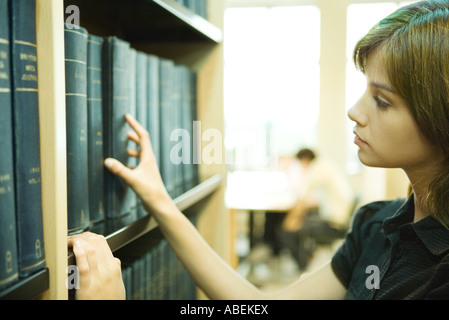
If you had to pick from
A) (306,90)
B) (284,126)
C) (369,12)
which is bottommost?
(284,126)

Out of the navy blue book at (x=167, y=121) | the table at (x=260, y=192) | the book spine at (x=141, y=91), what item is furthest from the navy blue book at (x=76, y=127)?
the table at (x=260, y=192)

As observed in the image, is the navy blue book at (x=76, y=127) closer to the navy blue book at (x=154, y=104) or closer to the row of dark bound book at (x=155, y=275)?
the row of dark bound book at (x=155, y=275)

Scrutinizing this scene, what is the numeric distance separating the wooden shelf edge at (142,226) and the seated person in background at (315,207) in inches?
104

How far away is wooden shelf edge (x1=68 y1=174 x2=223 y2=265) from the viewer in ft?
2.19

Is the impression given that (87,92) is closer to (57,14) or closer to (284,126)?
(57,14)

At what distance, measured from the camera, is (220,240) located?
1334 millimetres

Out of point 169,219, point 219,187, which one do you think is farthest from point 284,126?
point 169,219

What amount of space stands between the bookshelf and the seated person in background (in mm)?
2464

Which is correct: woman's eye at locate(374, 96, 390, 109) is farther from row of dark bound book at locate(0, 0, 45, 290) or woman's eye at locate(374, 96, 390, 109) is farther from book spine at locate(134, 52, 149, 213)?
row of dark bound book at locate(0, 0, 45, 290)

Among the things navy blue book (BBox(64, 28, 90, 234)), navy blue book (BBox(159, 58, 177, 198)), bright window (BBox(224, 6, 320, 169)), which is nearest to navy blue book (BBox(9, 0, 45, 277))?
navy blue book (BBox(64, 28, 90, 234))

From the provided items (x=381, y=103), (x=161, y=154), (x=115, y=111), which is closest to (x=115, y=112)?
(x=115, y=111)
